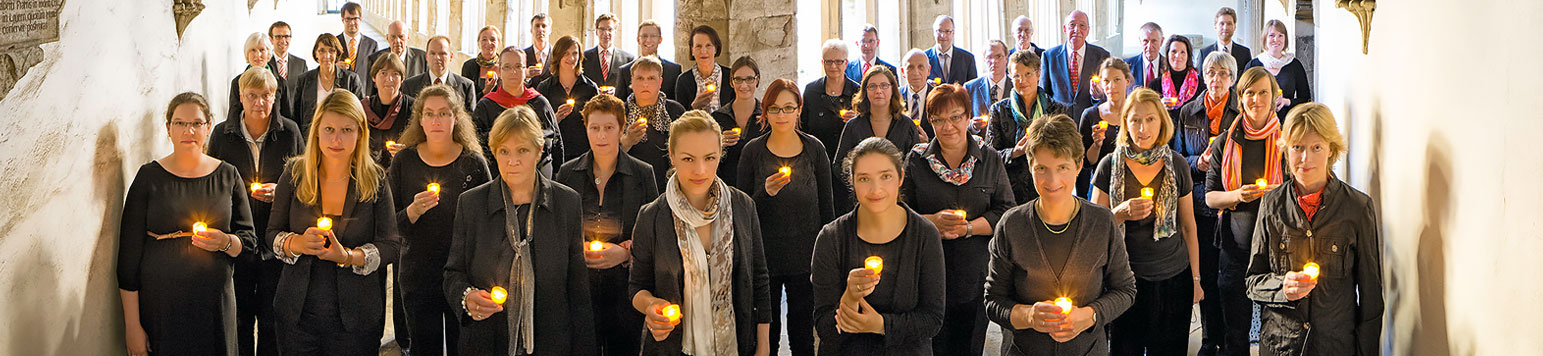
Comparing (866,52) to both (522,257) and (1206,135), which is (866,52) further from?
(522,257)

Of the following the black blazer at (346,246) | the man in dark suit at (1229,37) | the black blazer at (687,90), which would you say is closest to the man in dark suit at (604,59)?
the black blazer at (687,90)

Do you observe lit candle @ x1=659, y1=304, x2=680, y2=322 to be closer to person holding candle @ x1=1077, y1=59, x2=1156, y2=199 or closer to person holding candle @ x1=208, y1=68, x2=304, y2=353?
person holding candle @ x1=208, y1=68, x2=304, y2=353

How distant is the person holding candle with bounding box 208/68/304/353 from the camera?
4309 millimetres

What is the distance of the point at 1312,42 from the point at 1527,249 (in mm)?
5654

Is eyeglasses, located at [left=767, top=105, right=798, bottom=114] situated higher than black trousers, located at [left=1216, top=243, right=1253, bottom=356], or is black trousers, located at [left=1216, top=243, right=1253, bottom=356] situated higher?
eyeglasses, located at [left=767, top=105, right=798, bottom=114]

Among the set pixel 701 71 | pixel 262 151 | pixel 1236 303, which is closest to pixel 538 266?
pixel 262 151

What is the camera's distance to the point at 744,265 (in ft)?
11.5

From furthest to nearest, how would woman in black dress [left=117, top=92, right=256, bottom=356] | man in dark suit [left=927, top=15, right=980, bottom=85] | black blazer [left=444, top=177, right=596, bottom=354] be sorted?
man in dark suit [left=927, top=15, right=980, bottom=85], woman in black dress [left=117, top=92, right=256, bottom=356], black blazer [left=444, top=177, right=596, bottom=354]

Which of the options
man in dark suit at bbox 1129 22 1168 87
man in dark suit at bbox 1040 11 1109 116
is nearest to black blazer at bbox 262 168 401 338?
man in dark suit at bbox 1040 11 1109 116

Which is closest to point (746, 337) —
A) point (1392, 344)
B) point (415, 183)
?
point (415, 183)

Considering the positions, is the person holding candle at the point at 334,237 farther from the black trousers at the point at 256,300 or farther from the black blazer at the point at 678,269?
the black blazer at the point at 678,269

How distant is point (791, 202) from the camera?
4.39 meters

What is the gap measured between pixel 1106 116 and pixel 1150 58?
130 cm

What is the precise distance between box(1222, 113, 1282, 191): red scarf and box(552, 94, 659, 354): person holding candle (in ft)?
7.22
